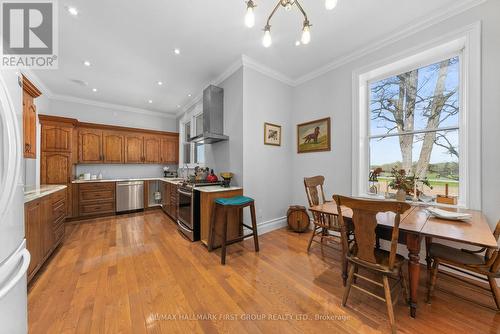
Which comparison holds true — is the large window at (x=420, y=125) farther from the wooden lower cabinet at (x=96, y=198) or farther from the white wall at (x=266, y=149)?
the wooden lower cabinet at (x=96, y=198)

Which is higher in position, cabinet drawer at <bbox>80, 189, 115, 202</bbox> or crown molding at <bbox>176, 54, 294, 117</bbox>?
crown molding at <bbox>176, 54, 294, 117</bbox>

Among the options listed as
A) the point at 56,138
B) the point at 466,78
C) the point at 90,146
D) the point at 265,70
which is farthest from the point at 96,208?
the point at 466,78

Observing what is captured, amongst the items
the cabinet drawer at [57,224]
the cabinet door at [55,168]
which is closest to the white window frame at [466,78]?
the cabinet drawer at [57,224]

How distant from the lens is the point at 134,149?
16.7 feet

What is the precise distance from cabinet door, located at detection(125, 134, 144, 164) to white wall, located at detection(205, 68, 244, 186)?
9.33 feet

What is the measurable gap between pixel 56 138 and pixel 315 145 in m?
5.20

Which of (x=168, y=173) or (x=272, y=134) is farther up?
(x=272, y=134)

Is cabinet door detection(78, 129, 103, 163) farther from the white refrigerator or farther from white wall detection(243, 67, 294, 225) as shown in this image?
the white refrigerator

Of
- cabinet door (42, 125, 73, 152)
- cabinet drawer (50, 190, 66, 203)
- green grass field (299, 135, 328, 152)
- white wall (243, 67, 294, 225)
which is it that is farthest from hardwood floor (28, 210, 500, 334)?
cabinet door (42, 125, 73, 152)

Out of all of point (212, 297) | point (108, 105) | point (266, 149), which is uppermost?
point (108, 105)

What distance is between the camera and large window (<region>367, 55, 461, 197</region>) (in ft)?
7.26

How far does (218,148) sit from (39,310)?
9.49 feet

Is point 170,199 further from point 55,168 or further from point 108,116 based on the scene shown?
point 108,116

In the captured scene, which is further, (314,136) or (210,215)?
(314,136)
